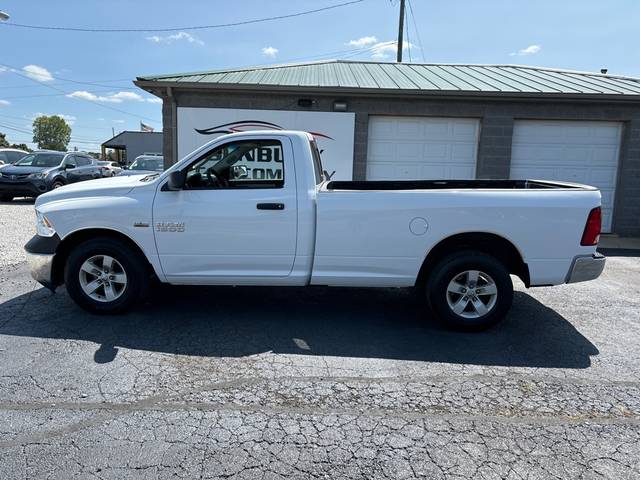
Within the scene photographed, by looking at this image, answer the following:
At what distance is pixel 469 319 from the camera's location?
187 inches

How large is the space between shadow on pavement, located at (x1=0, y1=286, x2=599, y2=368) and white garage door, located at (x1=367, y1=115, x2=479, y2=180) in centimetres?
530

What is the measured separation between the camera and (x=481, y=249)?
16.0 ft

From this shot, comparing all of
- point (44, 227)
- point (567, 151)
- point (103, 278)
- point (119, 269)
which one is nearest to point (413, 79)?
point (567, 151)

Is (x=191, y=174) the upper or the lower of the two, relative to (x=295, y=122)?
lower

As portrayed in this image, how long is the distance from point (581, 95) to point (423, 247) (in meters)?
7.67

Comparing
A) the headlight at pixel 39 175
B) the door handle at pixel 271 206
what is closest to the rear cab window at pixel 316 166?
the door handle at pixel 271 206

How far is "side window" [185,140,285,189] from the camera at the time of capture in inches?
192

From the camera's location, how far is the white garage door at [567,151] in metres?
10.6

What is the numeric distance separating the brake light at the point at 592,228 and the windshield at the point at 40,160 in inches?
665

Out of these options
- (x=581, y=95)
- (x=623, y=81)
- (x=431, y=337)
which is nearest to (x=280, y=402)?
(x=431, y=337)

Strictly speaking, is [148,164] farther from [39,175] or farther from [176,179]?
[176,179]

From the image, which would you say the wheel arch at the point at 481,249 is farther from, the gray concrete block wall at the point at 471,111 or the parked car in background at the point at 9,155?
→ the parked car in background at the point at 9,155

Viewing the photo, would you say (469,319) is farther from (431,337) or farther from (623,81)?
(623,81)

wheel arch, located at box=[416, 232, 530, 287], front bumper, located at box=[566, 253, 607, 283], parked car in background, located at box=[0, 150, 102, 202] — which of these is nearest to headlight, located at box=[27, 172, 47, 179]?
parked car in background, located at box=[0, 150, 102, 202]
